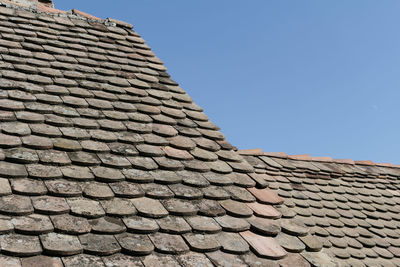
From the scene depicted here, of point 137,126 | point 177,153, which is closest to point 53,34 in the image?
point 137,126

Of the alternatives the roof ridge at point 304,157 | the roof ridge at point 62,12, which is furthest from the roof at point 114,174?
the roof ridge at point 304,157

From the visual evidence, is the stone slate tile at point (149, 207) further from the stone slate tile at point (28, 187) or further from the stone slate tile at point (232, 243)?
the stone slate tile at point (28, 187)

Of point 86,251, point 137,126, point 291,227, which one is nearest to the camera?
point 86,251

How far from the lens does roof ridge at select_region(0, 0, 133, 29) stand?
5164mm

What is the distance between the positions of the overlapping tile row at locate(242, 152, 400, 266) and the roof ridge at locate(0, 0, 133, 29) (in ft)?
10.1

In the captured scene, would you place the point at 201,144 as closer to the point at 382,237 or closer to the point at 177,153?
the point at 177,153

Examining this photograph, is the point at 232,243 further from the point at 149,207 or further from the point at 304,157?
the point at 304,157

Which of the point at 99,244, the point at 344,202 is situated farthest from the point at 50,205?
the point at 344,202

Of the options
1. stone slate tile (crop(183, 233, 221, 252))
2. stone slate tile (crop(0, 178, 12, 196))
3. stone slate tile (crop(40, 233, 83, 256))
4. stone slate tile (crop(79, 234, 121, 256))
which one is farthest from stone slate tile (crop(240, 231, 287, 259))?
stone slate tile (crop(0, 178, 12, 196))

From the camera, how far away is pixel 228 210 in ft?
10.9

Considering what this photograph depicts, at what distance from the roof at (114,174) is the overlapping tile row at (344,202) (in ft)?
7.85

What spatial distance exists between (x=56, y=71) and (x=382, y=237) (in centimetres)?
523

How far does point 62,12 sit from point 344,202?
5.26m

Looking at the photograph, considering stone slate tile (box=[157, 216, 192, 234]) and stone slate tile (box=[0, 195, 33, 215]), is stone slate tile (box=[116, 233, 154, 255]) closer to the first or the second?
stone slate tile (box=[157, 216, 192, 234])
